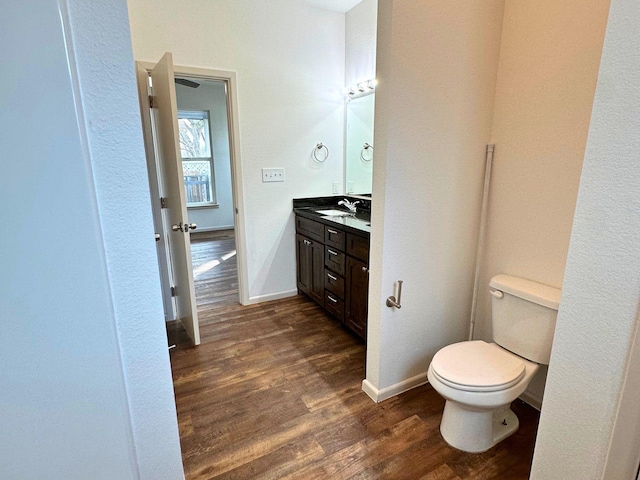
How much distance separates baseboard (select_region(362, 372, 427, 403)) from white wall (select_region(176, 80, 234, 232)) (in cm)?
467

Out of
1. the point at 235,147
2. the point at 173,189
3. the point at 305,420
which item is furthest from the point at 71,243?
the point at 235,147

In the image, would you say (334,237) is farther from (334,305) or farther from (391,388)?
(391,388)

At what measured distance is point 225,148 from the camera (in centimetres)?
636

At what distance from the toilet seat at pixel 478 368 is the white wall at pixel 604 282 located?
0.44 m

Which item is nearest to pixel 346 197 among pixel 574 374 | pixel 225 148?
pixel 574 374

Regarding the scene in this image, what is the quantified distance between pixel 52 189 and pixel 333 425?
1.63m

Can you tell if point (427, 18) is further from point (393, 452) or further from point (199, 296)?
point (199, 296)

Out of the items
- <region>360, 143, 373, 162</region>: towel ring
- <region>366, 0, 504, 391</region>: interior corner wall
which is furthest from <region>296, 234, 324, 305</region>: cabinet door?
<region>366, 0, 504, 391</region>: interior corner wall

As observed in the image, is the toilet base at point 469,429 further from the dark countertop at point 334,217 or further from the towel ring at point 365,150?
the towel ring at point 365,150

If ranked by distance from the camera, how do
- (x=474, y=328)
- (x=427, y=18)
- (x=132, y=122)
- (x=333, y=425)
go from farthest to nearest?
(x=474, y=328) < (x=333, y=425) < (x=427, y=18) < (x=132, y=122)

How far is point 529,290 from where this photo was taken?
164 cm

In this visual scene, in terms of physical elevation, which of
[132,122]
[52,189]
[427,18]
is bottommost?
[52,189]

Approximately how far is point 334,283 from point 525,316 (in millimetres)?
1394

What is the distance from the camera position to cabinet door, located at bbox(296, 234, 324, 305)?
292 cm
